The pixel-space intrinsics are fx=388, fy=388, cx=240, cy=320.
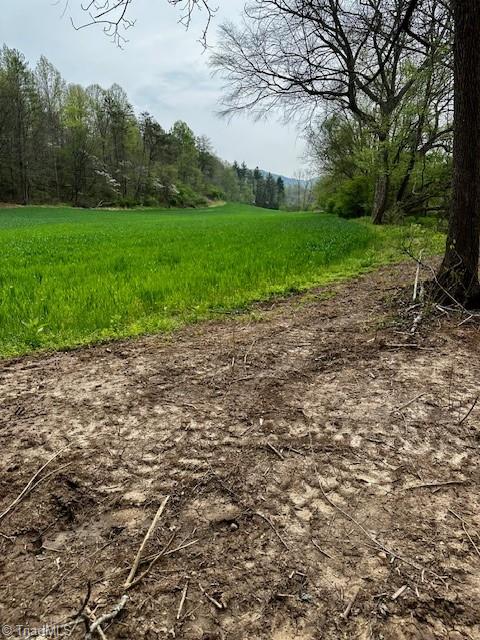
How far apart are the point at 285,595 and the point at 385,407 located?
5.60 ft

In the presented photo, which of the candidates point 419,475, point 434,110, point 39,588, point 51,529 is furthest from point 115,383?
point 434,110

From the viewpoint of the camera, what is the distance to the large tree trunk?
4426 mm

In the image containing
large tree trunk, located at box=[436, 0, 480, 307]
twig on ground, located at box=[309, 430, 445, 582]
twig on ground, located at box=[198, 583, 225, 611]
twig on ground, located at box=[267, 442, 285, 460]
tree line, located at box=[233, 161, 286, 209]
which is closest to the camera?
twig on ground, located at box=[198, 583, 225, 611]

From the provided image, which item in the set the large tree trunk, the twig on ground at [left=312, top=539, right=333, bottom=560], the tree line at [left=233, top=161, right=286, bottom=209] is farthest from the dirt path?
the tree line at [left=233, top=161, right=286, bottom=209]

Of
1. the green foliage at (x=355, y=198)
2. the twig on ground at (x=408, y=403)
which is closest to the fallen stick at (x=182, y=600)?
the twig on ground at (x=408, y=403)

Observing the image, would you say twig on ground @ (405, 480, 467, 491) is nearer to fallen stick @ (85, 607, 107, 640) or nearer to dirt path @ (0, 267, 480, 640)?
dirt path @ (0, 267, 480, 640)

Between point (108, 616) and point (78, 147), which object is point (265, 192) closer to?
point (78, 147)

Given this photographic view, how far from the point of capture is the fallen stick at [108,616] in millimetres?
1375

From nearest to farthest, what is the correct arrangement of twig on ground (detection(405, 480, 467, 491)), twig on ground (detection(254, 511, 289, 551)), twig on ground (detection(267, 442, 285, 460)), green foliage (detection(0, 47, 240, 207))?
twig on ground (detection(254, 511, 289, 551)) → twig on ground (detection(405, 480, 467, 491)) → twig on ground (detection(267, 442, 285, 460)) → green foliage (detection(0, 47, 240, 207))

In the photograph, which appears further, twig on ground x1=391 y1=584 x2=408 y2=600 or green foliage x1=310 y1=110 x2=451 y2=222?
green foliage x1=310 y1=110 x2=451 y2=222

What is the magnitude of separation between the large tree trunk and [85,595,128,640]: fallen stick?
Result: 177 inches

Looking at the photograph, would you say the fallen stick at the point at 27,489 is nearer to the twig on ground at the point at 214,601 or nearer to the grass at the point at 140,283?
the twig on ground at the point at 214,601

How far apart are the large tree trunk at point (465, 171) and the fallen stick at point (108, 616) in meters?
4.51

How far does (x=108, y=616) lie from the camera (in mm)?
1428
